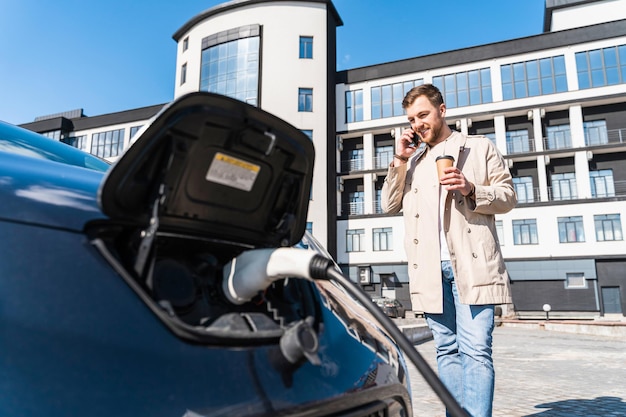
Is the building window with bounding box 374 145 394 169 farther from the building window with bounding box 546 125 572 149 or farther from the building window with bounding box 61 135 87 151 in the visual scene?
the building window with bounding box 61 135 87 151

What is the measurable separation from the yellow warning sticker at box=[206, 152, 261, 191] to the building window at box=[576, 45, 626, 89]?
34.4 meters

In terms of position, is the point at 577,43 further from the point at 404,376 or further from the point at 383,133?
the point at 404,376

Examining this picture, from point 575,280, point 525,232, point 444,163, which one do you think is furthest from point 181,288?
point 575,280

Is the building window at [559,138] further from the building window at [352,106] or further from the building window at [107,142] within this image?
the building window at [107,142]

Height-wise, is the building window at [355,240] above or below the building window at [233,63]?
below

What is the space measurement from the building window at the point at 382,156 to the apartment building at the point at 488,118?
0.12 m

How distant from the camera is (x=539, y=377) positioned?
5801mm

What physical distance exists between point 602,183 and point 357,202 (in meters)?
15.6

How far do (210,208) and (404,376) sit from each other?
754mm

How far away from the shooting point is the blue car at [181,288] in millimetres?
780

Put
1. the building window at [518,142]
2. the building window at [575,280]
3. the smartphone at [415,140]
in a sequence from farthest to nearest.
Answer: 1. the building window at [518,142]
2. the building window at [575,280]
3. the smartphone at [415,140]

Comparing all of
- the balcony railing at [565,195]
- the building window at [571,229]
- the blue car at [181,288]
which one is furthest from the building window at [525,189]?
the blue car at [181,288]

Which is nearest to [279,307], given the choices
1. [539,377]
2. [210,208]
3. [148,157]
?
[210,208]

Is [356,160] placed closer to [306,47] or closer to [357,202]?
[357,202]
